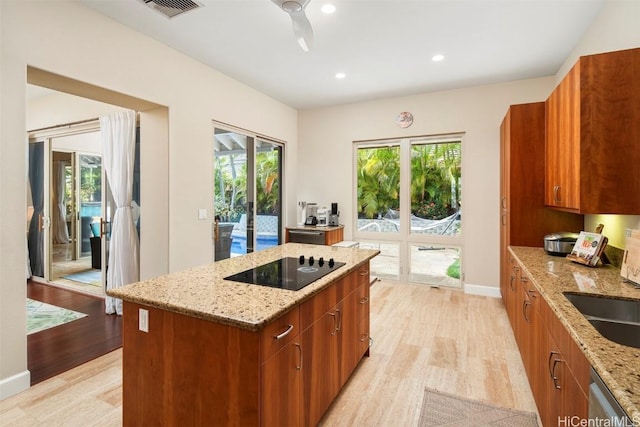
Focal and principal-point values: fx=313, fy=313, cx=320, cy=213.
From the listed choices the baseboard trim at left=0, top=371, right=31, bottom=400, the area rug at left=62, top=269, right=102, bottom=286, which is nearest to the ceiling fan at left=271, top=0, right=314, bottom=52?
the baseboard trim at left=0, top=371, right=31, bottom=400

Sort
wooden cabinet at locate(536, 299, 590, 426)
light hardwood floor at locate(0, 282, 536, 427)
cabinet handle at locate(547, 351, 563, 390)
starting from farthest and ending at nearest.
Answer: light hardwood floor at locate(0, 282, 536, 427)
cabinet handle at locate(547, 351, 563, 390)
wooden cabinet at locate(536, 299, 590, 426)

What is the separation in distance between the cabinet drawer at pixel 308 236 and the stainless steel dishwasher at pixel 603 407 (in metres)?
3.90

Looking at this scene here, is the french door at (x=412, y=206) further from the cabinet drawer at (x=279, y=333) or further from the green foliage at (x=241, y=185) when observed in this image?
the cabinet drawer at (x=279, y=333)

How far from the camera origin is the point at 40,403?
6.85 ft


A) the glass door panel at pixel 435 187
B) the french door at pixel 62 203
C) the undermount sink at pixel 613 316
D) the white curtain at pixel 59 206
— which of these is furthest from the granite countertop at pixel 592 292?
the white curtain at pixel 59 206

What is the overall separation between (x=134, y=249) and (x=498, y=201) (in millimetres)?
4699

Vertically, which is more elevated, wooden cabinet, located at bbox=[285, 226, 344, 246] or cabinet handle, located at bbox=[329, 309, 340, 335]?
wooden cabinet, located at bbox=[285, 226, 344, 246]

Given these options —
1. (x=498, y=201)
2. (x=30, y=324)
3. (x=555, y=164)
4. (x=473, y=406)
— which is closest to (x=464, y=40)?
(x=555, y=164)

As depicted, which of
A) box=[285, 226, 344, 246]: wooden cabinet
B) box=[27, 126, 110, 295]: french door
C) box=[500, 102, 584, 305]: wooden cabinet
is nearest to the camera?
box=[500, 102, 584, 305]: wooden cabinet

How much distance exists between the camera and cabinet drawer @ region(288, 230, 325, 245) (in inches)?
193

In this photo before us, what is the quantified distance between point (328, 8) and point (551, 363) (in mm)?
2843

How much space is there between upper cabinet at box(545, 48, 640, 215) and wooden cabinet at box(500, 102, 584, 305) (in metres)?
1.22

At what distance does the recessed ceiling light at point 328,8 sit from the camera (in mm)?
2529

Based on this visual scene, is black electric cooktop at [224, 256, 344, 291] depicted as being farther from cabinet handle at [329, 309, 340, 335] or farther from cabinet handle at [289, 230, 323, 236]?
cabinet handle at [289, 230, 323, 236]
